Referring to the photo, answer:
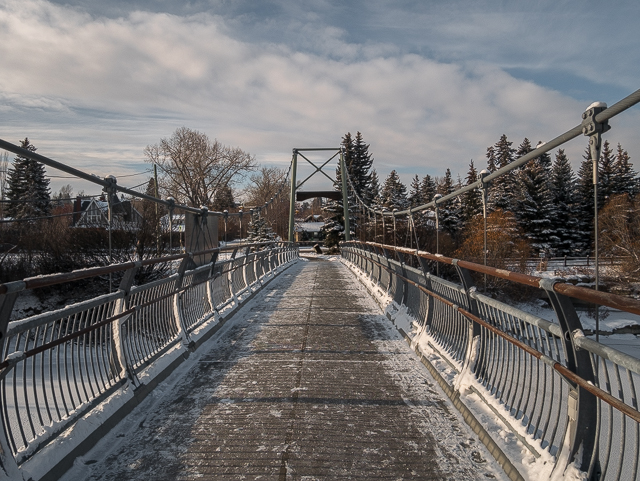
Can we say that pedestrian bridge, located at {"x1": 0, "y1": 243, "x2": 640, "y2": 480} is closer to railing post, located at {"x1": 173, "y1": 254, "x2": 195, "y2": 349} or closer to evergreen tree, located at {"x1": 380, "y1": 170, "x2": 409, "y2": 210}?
railing post, located at {"x1": 173, "y1": 254, "x2": 195, "y2": 349}

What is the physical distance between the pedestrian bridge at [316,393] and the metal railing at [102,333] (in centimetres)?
2

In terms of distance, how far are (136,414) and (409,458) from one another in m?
2.18

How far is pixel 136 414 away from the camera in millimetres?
3941

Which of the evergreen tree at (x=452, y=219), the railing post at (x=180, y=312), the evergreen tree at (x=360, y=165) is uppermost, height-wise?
the evergreen tree at (x=360, y=165)

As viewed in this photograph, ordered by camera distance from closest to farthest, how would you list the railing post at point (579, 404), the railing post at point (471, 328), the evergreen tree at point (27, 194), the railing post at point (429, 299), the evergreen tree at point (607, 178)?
the railing post at point (579, 404), the railing post at point (471, 328), the railing post at point (429, 299), the evergreen tree at point (27, 194), the evergreen tree at point (607, 178)

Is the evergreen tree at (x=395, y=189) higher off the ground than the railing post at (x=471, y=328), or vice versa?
the evergreen tree at (x=395, y=189)

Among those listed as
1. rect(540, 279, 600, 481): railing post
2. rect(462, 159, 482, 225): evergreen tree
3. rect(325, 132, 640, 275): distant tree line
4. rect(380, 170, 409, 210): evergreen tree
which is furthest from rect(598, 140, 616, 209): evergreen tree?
rect(540, 279, 600, 481): railing post

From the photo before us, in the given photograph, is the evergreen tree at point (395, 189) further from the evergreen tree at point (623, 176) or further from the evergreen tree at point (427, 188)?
the evergreen tree at point (623, 176)

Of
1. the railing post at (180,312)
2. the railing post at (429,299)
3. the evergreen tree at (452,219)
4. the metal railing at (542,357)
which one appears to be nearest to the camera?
the metal railing at (542,357)

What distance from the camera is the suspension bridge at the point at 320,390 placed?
98.7 inches

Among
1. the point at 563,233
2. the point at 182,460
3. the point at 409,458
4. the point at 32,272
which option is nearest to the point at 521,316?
the point at 409,458

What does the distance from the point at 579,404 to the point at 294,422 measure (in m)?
2.05

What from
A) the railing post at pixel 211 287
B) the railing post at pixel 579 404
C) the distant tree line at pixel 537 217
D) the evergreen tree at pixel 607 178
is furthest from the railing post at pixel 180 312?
the evergreen tree at pixel 607 178

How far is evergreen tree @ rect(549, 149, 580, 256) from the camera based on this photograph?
41656 mm
